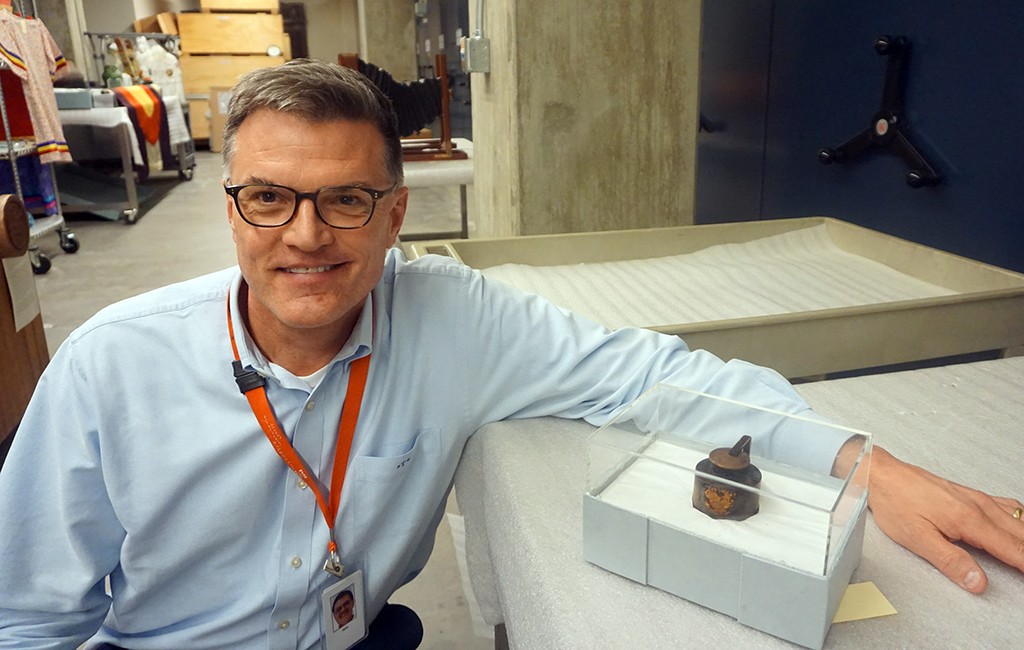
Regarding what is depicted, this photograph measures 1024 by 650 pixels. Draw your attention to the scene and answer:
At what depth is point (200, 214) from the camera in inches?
261

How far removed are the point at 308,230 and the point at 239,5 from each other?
38.0 feet

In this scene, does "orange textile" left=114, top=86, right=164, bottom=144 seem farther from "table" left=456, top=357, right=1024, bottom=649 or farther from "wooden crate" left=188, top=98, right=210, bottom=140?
"table" left=456, top=357, right=1024, bottom=649

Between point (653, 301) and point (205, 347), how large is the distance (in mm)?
1275

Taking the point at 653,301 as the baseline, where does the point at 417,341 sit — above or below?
above

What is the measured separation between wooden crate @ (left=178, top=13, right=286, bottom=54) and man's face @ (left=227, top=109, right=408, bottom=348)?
11231mm

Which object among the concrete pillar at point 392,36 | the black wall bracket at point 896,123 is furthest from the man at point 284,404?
the concrete pillar at point 392,36

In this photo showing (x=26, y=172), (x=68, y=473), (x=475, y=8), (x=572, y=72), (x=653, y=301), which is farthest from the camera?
(x=26, y=172)

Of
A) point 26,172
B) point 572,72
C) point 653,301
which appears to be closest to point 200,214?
point 26,172

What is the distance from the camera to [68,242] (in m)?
5.30

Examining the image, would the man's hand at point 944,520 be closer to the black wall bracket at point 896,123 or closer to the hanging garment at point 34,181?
the black wall bracket at point 896,123

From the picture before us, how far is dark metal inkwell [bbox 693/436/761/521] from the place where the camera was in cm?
79

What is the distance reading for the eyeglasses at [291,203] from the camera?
3.34 feet

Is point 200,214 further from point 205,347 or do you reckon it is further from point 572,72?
point 205,347

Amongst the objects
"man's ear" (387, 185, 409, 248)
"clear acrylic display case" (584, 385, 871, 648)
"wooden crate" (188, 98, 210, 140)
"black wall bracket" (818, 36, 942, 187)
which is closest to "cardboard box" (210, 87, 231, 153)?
"wooden crate" (188, 98, 210, 140)
